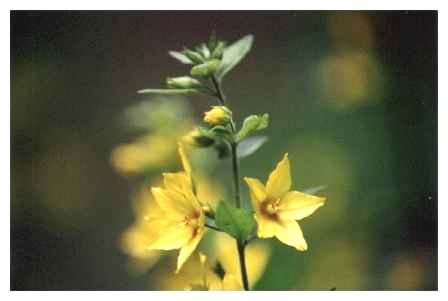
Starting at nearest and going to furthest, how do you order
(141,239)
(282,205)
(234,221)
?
(234,221), (282,205), (141,239)

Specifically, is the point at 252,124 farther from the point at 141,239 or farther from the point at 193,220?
the point at 141,239

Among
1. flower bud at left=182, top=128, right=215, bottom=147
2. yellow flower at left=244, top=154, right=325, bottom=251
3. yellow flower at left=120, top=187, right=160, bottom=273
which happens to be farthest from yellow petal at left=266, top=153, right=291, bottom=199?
yellow flower at left=120, top=187, right=160, bottom=273

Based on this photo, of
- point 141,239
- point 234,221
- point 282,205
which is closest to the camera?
point 234,221

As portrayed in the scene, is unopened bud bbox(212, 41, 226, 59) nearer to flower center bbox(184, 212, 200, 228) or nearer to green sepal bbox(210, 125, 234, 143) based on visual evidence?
green sepal bbox(210, 125, 234, 143)

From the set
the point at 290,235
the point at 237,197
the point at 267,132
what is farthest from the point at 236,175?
the point at 267,132

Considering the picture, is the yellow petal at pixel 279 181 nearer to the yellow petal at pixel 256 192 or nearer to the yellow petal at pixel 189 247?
the yellow petal at pixel 256 192

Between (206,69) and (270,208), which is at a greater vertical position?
(206,69)
